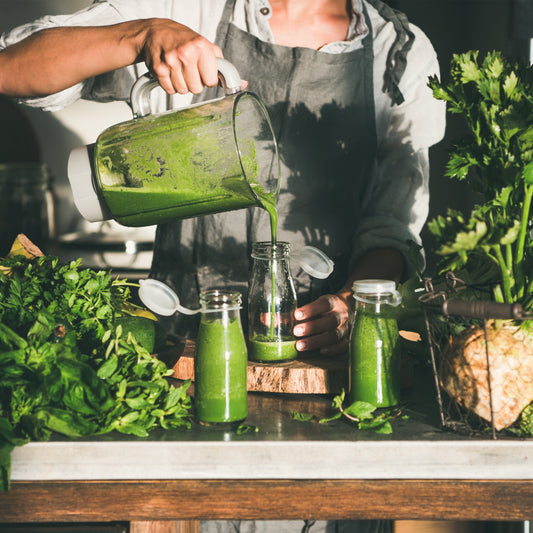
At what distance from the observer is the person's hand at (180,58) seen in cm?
104

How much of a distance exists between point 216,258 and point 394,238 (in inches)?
16.7

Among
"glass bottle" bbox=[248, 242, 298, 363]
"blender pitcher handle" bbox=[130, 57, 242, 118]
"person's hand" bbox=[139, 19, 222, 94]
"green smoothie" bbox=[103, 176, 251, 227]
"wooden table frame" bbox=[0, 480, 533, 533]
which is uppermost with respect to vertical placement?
"person's hand" bbox=[139, 19, 222, 94]

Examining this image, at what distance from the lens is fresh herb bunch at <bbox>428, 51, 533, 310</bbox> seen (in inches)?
30.4

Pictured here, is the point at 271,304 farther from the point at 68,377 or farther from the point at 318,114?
the point at 318,114

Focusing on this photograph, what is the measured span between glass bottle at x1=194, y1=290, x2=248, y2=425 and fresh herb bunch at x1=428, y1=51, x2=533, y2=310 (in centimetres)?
29

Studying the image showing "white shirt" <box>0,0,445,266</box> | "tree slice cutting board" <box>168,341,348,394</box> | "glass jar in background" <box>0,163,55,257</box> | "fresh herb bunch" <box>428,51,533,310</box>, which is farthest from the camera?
"glass jar in background" <box>0,163,55,257</box>

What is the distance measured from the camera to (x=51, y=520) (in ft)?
2.58

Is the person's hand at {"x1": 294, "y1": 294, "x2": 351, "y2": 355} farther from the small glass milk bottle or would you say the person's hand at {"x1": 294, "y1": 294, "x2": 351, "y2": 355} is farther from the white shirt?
the white shirt

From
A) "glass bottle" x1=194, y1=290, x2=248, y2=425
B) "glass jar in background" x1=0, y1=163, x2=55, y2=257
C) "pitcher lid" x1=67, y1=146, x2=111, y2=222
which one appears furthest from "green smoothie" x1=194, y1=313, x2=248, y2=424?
"glass jar in background" x1=0, y1=163, x2=55, y2=257

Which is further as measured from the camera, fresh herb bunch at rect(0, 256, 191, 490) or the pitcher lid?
the pitcher lid

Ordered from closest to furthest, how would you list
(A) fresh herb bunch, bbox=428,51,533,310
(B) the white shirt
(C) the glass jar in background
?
1. (A) fresh herb bunch, bbox=428,51,533,310
2. (B) the white shirt
3. (C) the glass jar in background

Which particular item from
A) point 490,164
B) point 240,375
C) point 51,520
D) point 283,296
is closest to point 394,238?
point 283,296

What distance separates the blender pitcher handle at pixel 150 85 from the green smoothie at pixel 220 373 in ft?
1.31

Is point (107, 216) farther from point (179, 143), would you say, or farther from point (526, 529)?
point (526, 529)
